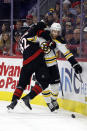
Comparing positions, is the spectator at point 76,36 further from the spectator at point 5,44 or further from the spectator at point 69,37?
the spectator at point 5,44

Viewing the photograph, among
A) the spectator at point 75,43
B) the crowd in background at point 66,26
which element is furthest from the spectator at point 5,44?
the spectator at point 75,43

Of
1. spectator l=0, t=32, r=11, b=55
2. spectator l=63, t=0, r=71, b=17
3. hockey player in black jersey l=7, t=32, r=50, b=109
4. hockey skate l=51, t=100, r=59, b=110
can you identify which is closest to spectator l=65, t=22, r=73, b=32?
spectator l=63, t=0, r=71, b=17

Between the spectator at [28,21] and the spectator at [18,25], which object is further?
the spectator at [18,25]

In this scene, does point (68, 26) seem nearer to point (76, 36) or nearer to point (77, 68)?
point (76, 36)

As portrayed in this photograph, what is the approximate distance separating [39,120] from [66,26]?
2407mm

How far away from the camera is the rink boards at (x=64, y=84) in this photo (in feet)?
23.4

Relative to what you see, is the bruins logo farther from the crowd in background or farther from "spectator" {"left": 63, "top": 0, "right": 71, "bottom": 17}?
"spectator" {"left": 63, "top": 0, "right": 71, "bottom": 17}

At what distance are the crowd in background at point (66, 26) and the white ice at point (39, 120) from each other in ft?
3.70

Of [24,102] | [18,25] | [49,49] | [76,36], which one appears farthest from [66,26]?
[18,25]

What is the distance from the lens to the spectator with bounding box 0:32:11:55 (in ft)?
31.6

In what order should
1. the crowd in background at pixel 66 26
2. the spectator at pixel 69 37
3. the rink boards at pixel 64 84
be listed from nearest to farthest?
1. the rink boards at pixel 64 84
2. the crowd in background at pixel 66 26
3. the spectator at pixel 69 37

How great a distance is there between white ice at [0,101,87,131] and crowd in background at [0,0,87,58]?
44.5 inches

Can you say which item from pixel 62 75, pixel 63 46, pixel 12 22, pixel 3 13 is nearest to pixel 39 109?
pixel 62 75

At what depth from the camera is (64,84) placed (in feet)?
26.0
